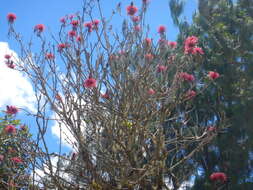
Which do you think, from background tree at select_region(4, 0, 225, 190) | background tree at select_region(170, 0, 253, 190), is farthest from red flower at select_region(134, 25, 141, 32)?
background tree at select_region(170, 0, 253, 190)

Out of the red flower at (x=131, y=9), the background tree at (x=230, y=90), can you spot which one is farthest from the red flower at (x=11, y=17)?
the background tree at (x=230, y=90)

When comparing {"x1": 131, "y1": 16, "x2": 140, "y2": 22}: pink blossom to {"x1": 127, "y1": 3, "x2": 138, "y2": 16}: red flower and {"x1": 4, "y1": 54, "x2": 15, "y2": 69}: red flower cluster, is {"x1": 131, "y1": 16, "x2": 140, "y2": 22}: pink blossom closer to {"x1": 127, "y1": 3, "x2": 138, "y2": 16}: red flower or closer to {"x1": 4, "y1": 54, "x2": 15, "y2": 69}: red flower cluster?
{"x1": 127, "y1": 3, "x2": 138, "y2": 16}: red flower

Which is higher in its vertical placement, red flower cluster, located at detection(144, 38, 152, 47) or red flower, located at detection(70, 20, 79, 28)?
red flower, located at detection(70, 20, 79, 28)

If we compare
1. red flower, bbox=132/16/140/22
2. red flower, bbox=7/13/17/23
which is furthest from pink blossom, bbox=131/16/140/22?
red flower, bbox=7/13/17/23

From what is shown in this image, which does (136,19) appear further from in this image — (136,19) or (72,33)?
(72,33)

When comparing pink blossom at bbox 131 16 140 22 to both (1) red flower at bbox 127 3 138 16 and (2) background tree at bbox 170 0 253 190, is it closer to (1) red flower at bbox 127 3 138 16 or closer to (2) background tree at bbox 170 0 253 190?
(1) red flower at bbox 127 3 138 16

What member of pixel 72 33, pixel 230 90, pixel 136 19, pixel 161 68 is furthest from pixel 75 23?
pixel 230 90

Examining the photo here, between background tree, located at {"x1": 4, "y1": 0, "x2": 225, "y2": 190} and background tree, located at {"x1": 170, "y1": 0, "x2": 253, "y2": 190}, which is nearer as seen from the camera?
background tree, located at {"x1": 4, "y1": 0, "x2": 225, "y2": 190}

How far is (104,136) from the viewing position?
4129 mm

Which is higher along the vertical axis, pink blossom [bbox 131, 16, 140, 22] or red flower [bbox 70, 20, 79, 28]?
red flower [bbox 70, 20, 79, 28]

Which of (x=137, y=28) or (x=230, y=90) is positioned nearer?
(x=137, y=28)

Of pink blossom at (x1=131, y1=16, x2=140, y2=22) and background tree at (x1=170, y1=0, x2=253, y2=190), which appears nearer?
pink blossom at (x1=131, y1=16, x2=140, y2=22)

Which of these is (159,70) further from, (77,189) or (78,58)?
(77,189)

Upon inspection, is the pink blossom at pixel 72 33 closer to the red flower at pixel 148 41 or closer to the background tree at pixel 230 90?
the red flower at pixel 148 41
